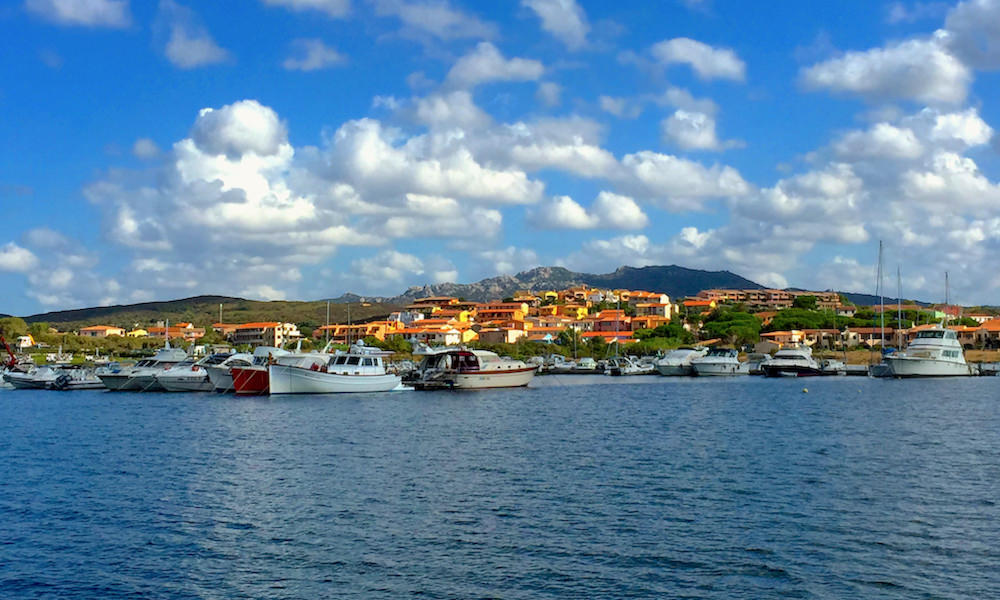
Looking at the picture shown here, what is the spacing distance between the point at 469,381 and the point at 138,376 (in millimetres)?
25516

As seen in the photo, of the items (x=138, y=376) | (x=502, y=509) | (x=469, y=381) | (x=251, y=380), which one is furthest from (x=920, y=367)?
(x=502, y=509)

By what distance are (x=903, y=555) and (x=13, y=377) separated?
79.6 meters

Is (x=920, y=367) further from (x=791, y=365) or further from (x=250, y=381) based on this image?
(x=250, y=381)

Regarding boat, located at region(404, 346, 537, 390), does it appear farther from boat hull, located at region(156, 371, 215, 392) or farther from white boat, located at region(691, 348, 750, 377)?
white boat, located at region(691, 348, 750, 377)

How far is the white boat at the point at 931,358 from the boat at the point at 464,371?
3503 centimetres

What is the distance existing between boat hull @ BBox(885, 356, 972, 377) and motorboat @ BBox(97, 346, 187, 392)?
61.5 metres

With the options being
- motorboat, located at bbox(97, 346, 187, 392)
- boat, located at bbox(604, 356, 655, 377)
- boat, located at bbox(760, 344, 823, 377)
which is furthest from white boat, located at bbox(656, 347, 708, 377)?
motorboat, located at bbox(97, 346, 187, 392)

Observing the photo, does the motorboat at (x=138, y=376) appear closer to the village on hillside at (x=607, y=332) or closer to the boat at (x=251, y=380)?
the boat at (x=251, y=380)

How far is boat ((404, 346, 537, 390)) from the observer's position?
2618 inches

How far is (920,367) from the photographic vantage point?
79.8 m

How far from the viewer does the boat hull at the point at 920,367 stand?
261 ft

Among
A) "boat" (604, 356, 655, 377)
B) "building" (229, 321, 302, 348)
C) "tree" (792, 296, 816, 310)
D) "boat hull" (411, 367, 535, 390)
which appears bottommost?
"boat" (604, 356, 655, 377)

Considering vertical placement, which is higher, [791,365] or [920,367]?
[920,367]

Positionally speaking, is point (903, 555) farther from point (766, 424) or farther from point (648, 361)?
point (648, 361)
